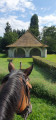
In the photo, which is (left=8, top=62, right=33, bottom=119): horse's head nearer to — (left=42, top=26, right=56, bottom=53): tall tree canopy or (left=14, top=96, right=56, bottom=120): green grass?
(left=14, top=96, right=56, bottom=120): green grass

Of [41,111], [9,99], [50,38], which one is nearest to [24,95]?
[9,99]

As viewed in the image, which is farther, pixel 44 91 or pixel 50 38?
pixel 50 38

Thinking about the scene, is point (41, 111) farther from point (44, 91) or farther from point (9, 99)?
point (9, 99)

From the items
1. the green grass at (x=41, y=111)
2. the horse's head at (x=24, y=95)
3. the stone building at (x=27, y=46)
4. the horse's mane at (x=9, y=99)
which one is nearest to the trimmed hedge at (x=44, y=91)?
the green grass at (x=41, y=111)

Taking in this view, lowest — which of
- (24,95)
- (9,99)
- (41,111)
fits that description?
(41,111)

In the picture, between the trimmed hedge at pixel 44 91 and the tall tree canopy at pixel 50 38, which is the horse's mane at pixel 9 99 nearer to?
the trimmed hedge at pixel 44 91

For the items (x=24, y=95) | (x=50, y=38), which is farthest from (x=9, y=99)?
(x=50, y=38)

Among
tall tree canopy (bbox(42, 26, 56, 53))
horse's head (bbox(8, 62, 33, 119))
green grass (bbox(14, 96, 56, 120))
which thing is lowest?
green grass (bbox(14, 96, 56, 120))

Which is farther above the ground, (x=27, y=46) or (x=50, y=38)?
(x=50, y=38)

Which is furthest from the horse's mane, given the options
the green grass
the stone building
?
the stone building

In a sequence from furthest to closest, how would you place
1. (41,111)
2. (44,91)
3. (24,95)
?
1. (44,91)
2. (41,111)
3. (24,95)

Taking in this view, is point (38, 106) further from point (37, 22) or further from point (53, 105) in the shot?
point (37, 22)

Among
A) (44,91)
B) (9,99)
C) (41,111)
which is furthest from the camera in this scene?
(44,91)

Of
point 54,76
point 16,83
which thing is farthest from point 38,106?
point 54,76
